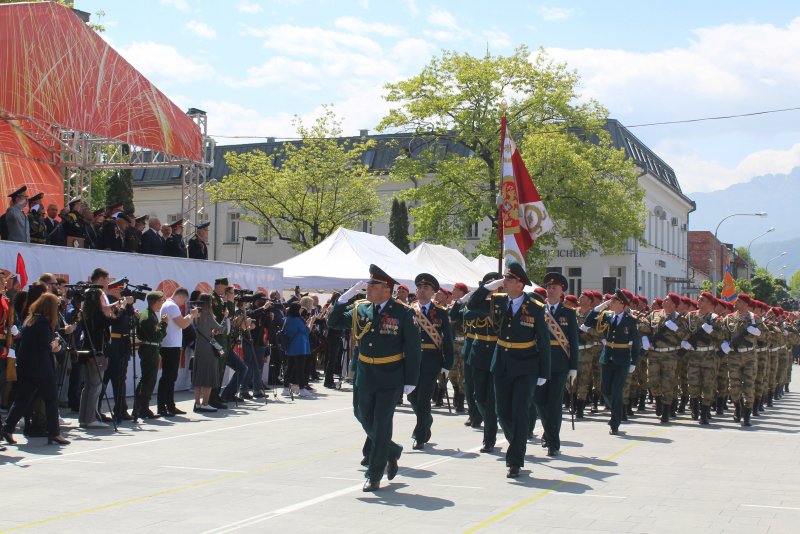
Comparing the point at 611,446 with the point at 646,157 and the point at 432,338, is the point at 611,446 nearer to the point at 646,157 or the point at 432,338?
the point at 432,338

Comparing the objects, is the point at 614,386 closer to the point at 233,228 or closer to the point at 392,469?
the point at 392,469

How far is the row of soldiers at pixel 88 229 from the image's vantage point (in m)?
16.4

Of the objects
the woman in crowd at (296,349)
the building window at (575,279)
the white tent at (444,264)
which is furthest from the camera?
the building window at (575,279)

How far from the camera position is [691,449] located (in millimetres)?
Answer: 12969

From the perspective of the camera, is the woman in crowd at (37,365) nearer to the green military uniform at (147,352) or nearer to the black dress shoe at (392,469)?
the green military uniform at (147,352)

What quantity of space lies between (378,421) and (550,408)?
3.40 m

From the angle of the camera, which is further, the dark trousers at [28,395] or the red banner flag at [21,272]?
the red banner flag at [21,272]

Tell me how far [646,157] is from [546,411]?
6211 centimetres

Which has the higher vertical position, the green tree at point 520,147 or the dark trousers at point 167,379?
the green tree at point 520,147

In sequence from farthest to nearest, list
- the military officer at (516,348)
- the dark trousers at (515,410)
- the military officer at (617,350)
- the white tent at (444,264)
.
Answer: the white tent at (444,264) < the military officer at (617,350) < the military officer at (516,348) < the dark trousers at (515,410)

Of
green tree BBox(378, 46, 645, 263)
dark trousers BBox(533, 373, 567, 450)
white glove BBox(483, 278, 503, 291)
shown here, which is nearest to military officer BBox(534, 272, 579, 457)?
dark trousers BBox(533, 373, 567, 450)

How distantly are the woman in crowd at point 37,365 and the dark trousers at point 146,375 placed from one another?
9.08 ft

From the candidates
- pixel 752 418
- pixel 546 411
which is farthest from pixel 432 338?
pixel 752 418

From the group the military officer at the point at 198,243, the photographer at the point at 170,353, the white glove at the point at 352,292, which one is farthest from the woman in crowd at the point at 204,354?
the white glove at the point at 352,292
